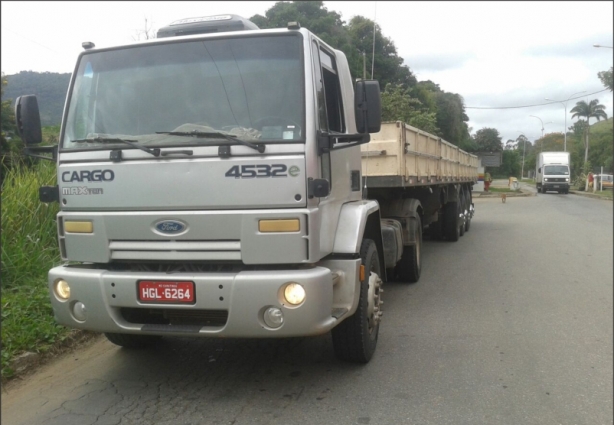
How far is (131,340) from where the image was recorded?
4879 millimetres

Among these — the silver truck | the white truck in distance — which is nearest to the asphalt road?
the silver truck

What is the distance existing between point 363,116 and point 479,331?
103 inches

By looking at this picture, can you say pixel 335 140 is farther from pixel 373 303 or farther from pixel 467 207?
pixel 467 207

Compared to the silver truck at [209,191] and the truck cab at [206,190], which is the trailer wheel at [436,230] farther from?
the truck cab at [206,190]

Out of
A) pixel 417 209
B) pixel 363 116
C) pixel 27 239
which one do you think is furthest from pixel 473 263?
pixel 27 239

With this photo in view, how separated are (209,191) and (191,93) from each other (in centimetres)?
76

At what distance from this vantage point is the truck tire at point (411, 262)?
745cm

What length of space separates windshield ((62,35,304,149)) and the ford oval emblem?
52cm

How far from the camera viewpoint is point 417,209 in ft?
25.6

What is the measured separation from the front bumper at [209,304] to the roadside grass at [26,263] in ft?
3.50

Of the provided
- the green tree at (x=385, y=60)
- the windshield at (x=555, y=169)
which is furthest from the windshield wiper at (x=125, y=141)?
the windshield at (x=555, y=169)

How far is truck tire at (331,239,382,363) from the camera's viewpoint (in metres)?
4.31

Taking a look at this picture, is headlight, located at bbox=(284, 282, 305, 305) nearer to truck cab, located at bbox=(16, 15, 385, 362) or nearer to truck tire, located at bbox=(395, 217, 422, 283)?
truck cab, located at bbox=(16, 15, 385, 362)

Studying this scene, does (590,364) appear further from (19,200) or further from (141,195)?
(19,200)
